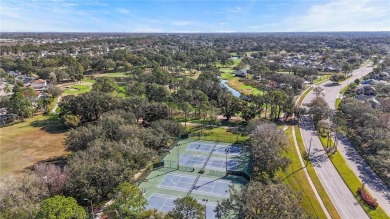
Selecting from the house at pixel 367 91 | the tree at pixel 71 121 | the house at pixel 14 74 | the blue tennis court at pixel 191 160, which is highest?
the house at pixel 14 74

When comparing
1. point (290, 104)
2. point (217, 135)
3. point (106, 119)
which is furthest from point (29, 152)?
point (290, 104)

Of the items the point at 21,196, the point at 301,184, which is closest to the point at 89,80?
the point at 21,196

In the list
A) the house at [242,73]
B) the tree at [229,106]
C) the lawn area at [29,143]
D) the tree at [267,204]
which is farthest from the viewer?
the house at [242,73]

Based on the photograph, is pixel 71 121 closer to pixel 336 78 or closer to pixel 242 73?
pixel 242 73

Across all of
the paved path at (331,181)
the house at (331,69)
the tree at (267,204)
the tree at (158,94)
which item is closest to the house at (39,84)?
the tree at (158,94)

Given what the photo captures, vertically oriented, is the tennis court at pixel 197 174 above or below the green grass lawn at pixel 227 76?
below

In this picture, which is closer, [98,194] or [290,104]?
[98,194]

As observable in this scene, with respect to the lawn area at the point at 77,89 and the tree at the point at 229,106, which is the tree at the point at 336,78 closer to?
the tree at the point at 229,106

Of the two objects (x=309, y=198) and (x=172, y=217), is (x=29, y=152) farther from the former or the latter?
(x=309, y=198)
